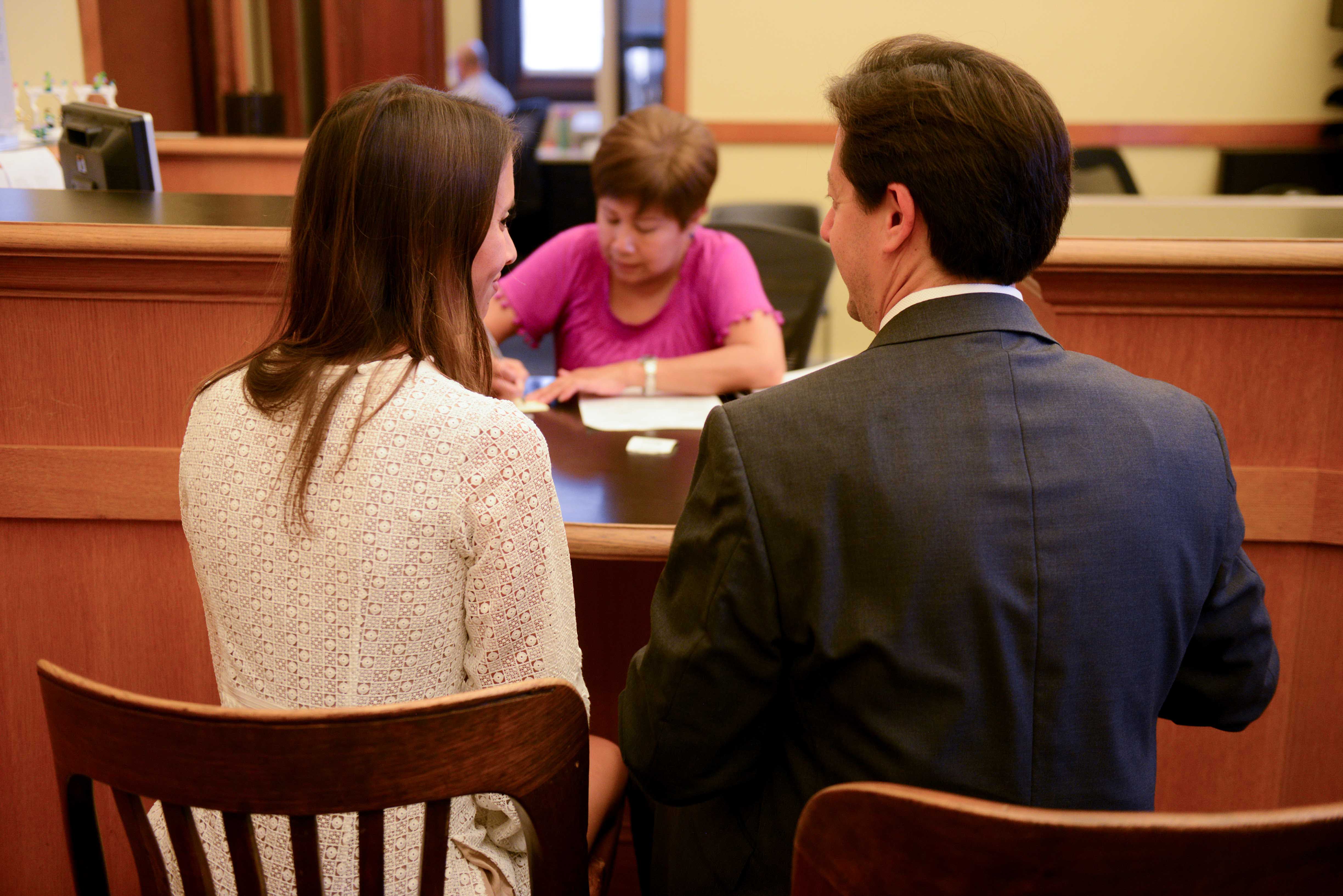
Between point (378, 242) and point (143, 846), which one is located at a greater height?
point (378, 242)

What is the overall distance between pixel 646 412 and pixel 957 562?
3.74ft

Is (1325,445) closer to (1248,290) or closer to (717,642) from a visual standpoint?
(1248,290)

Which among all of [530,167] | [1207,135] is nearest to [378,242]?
[1207,135]

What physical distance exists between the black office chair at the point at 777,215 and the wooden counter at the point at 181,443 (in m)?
2.57

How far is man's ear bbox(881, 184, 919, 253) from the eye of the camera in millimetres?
891

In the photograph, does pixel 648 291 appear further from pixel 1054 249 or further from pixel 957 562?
pixel 957 562

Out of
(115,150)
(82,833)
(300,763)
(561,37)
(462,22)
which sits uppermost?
(462,22)

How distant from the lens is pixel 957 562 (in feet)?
2.65

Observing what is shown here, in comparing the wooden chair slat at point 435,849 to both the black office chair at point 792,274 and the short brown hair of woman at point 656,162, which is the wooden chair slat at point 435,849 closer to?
the short brown hair of woman at point 656,162

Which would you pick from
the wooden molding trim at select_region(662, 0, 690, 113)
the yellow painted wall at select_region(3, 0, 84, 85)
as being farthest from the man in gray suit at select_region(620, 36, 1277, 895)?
the yellow painted wall at select_region(3, 0, 84, 85)

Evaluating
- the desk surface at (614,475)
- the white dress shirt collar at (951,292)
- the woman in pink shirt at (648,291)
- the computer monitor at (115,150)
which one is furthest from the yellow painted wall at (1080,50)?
the white dress shirt collar at (951,292)

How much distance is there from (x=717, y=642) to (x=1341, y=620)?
1.23 metres

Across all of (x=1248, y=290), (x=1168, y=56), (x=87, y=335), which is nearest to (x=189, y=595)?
(x=87, y=335)

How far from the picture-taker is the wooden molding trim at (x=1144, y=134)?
15.4 feet
